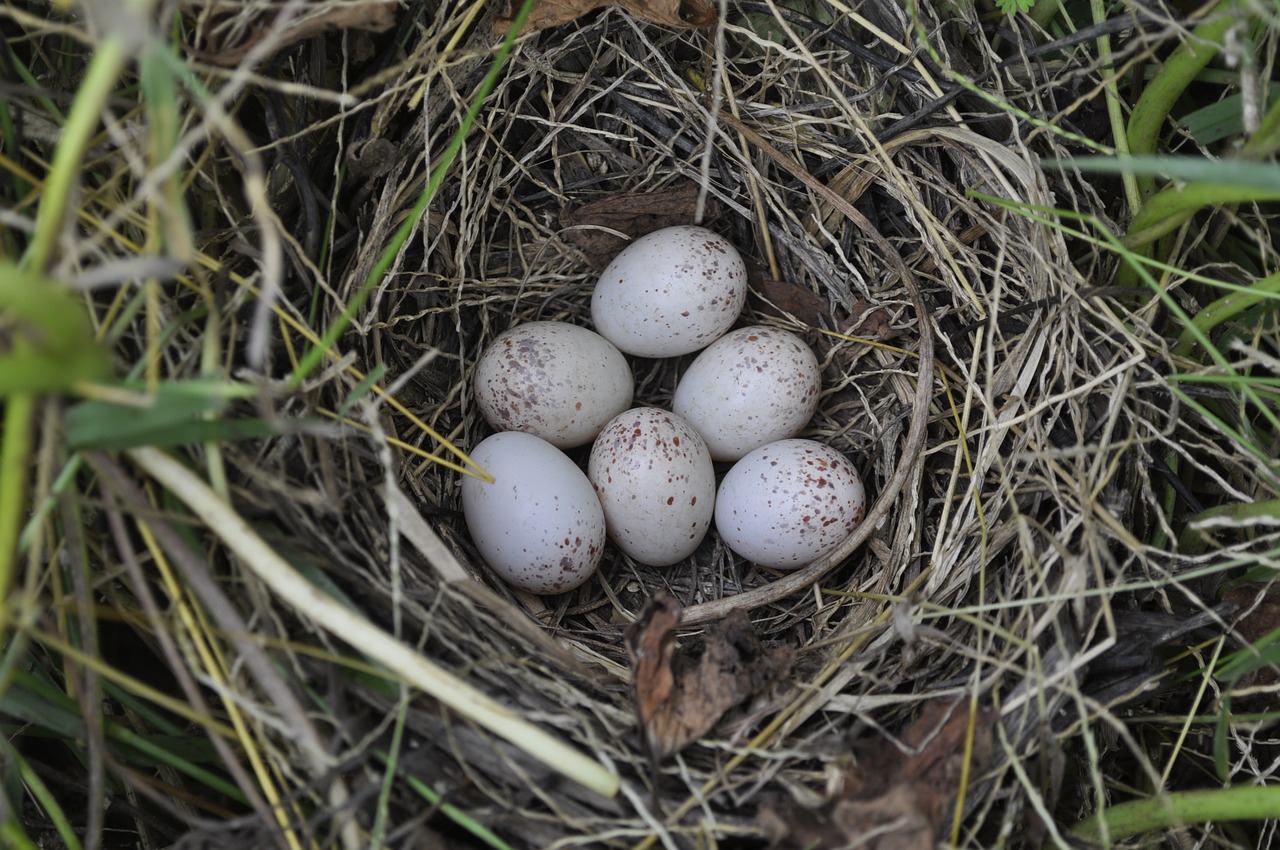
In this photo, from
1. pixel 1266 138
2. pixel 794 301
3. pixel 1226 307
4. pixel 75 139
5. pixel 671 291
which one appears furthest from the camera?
pixel 794 301

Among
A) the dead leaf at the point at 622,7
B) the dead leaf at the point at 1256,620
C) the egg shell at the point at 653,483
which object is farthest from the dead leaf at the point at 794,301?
the dead leaf at the point at 1256,620

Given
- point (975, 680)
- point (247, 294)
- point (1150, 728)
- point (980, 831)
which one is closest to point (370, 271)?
point (247, 294)

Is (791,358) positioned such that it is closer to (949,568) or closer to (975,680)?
(949,568)

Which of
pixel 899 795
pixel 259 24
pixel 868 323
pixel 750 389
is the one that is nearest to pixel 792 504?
pixel 750 389

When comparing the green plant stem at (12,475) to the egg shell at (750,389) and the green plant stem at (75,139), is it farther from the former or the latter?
the egg shell at (750,389)

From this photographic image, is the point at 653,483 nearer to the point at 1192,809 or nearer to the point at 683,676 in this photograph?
the point at 683,676

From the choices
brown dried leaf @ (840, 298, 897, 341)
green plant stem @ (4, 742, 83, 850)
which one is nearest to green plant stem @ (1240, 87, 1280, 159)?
brown dried leaf @ (840, 298, 897, 341)
